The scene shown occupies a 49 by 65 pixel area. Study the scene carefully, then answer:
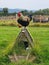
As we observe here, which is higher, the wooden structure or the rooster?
the rooster

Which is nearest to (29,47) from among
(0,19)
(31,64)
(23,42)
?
(23,42)

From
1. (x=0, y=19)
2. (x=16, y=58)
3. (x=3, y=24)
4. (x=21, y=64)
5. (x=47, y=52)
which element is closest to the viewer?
(x=21, y=64)

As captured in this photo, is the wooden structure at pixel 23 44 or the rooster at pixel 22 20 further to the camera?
the rooster at pixel 22 20

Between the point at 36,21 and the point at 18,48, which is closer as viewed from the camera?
the point at 18,48

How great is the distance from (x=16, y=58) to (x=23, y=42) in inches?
24.4

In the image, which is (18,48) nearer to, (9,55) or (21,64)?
(9,55)

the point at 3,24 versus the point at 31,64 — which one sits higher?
the point at 31,64

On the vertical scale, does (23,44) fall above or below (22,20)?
below

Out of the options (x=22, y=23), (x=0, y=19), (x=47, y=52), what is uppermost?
(x=22, y=23)

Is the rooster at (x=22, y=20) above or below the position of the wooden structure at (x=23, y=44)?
above

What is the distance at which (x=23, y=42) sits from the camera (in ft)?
26.6

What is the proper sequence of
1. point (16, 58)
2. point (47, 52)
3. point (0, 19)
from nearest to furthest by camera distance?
1. point (16, 58)
2. point (47, 52)
3. point (0, 19)

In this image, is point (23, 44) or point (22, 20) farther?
point (23, 44)

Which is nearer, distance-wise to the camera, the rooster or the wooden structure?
the wooden structure
